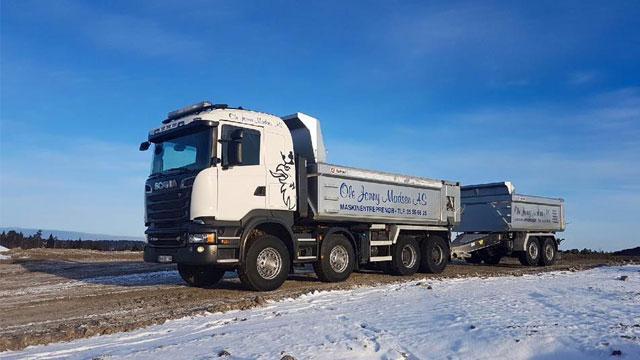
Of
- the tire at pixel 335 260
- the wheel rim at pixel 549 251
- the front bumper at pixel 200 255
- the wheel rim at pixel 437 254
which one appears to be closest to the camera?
the front bumper at pixel 200 255

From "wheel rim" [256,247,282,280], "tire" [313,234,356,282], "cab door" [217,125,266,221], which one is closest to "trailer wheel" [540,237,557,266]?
"tire" [313,234,356,282]

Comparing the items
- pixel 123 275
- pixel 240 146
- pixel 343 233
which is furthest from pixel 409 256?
pixel 123 275

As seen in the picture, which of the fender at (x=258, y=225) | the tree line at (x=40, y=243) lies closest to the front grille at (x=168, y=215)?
the fender at (x=258, y=225)

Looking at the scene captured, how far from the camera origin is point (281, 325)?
6746 mm

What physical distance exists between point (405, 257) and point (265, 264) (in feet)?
17.2

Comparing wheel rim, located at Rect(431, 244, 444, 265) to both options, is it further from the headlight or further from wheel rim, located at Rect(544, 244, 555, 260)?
the headlight

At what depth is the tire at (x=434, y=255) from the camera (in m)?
15.6

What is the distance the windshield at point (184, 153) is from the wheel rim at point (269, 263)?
7.05 ft

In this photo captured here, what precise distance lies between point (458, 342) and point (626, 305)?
347 centimetres

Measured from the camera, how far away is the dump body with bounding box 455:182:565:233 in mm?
19266

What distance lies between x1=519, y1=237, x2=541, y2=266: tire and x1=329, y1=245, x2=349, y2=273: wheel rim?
9227 millimetres

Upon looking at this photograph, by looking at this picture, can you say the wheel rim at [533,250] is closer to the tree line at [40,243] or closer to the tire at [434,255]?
the tire at [434,255]

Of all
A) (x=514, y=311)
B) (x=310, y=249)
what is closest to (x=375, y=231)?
(x=310, y=249)

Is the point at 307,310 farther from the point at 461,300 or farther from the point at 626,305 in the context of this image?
the point at 626,305
